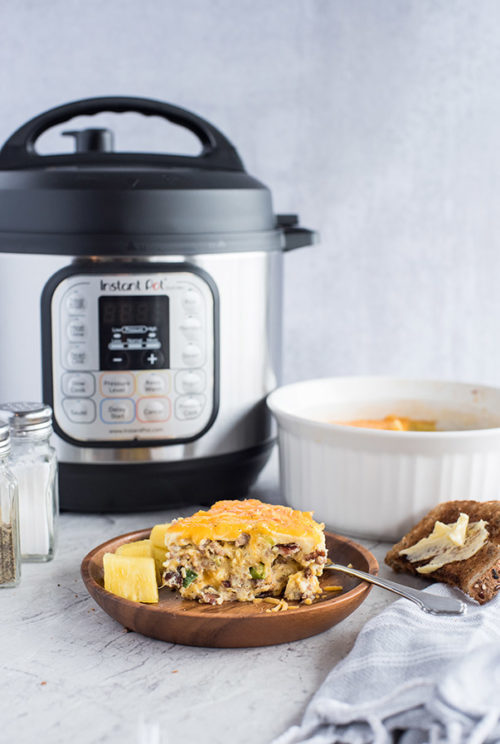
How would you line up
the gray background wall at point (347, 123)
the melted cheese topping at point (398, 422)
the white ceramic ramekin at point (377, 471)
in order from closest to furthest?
1. the white ceramic ramekin at point (377, 471)
2. the melted cheese topping at point (398, 422)
3. the gray background wall at point (347, 123)

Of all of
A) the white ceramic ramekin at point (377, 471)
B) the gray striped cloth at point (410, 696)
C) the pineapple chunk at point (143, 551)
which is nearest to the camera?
the gray striped cloth at point (410, 696)

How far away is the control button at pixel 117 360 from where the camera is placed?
3.13ft

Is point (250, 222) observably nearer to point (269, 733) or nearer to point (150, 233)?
point (150, 233)

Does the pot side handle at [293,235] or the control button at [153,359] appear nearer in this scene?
the control button at [153,359]

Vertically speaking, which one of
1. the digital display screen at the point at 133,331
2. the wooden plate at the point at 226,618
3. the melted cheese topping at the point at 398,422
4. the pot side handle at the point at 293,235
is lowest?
the wooden plate at the point at 226,618

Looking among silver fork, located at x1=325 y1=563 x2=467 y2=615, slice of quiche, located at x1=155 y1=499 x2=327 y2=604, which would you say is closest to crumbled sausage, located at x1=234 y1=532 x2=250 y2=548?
slice of quiche, located at x1=155 y1=499 x2=327 y2=604

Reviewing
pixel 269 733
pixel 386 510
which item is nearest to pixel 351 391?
pixel 386 510

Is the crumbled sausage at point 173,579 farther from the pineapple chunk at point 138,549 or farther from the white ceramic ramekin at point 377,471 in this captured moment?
the white ceramic ramekin at point 377,471

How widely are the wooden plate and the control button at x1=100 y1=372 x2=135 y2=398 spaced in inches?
9.8

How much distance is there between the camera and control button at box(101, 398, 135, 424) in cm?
96

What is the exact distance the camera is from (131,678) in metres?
0.67

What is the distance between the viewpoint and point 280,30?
1379 millimetres

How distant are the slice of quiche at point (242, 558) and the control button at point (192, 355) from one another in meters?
0.26

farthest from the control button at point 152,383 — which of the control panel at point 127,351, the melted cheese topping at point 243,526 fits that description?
the melted cheese topping at point 243,526
